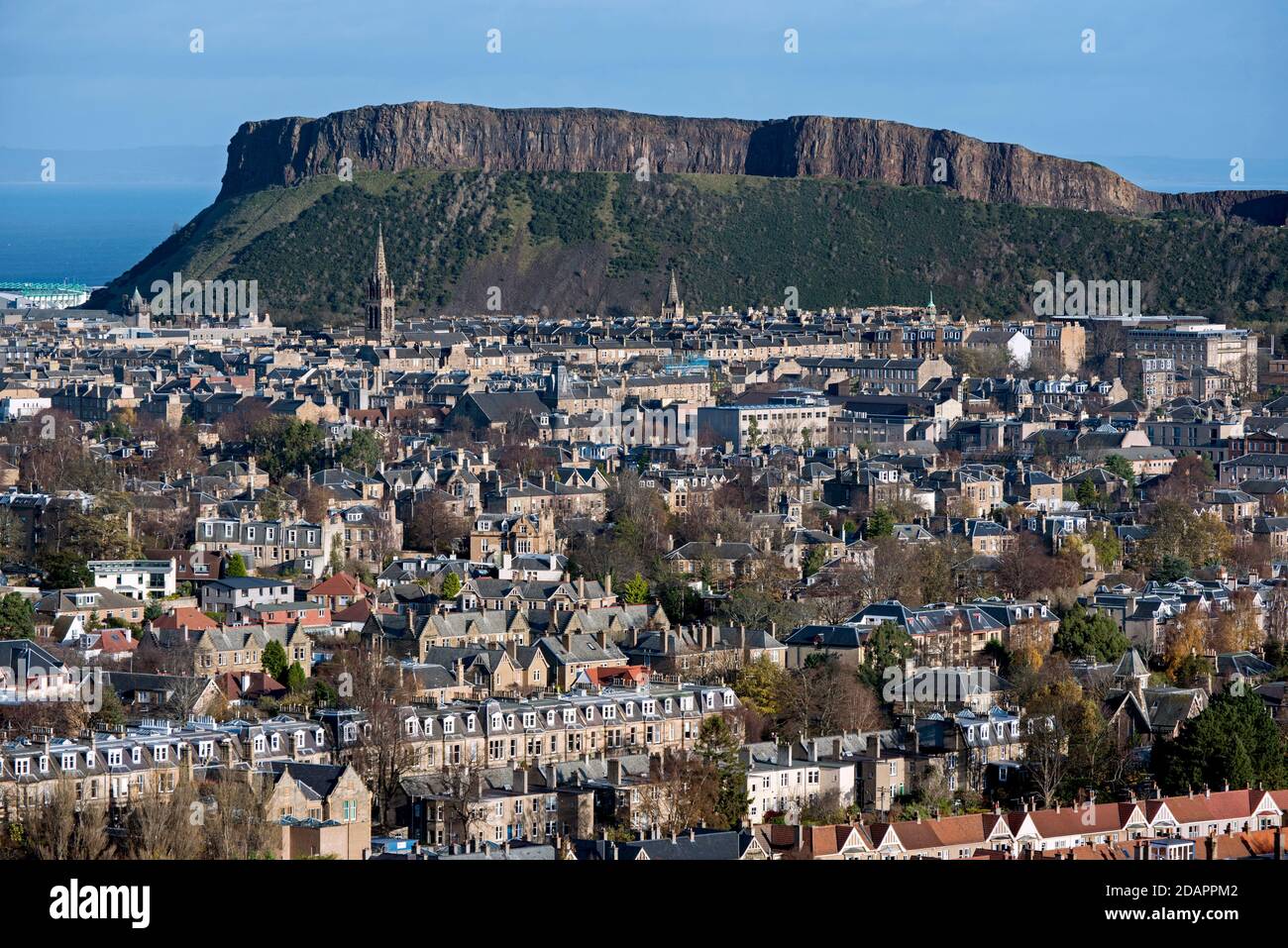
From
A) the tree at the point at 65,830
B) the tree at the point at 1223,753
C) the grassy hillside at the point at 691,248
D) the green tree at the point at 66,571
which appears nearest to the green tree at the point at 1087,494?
the green tree at the point at 66,571

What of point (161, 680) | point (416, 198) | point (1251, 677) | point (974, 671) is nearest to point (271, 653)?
point (161, 680)

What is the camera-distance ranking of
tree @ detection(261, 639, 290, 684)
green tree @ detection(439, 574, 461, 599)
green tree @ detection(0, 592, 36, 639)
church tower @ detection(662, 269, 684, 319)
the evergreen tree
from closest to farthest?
the evergreen tree < tree @ detection(261, 639, 290, 684) < green tree @ detection(0, 592, 36, 639) < green tree @ detection(439, 574, 461, 599) < church tower @ detection(662, 269, 684, 319)

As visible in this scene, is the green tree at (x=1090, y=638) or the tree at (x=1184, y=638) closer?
the green tree at (x=1090, y=638)

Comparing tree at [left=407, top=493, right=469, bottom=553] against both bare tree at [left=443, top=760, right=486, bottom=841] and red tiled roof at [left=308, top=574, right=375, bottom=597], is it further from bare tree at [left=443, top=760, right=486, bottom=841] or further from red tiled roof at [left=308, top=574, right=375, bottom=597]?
bare tree at [left=443, top=760, right=486, bottom=841]

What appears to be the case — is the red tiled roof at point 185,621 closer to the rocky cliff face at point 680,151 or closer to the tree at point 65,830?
the tree at point 65,830

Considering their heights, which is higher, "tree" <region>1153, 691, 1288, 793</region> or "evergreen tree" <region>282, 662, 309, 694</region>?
"evergreen tree" <region>282, 662, 309, 694</region>

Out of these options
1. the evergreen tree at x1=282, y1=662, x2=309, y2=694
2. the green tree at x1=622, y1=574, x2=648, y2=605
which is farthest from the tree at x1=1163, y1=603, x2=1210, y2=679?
the evergreen tree at x1=282, y1=662, x2=309, y2=694

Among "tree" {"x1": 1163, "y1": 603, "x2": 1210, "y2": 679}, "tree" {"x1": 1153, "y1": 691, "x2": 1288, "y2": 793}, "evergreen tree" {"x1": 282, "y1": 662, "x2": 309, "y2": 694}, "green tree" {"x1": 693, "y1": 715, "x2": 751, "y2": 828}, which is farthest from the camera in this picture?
"tree" {"x1": 1163, "y1": 603, "x2": 1210, "y2": 679}
